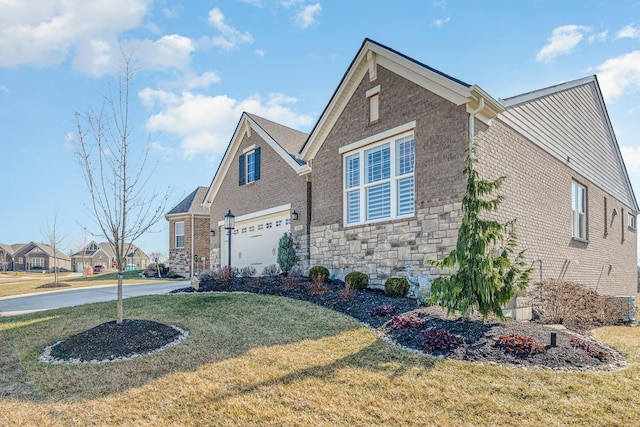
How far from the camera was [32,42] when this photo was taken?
8758 millimetres

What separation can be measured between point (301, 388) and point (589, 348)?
172 inches

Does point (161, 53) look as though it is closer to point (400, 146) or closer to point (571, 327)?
point (400, 146)

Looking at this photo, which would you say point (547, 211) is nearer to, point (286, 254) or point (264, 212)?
point (286, 254)

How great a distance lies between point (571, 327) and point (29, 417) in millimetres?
9674

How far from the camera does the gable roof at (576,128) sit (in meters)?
11.1

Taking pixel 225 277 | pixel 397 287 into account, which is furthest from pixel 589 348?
pixel 225 277

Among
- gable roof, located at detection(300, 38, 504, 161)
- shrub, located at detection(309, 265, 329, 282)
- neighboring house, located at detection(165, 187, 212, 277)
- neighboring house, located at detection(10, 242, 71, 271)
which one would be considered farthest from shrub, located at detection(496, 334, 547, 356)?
neighboring house, located at detection(10, 242, 71, 271)

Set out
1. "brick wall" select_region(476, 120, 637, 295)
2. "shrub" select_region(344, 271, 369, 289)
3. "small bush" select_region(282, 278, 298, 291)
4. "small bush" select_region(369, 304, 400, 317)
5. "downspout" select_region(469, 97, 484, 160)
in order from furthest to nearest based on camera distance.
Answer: "small bush" select_region(282, 278, 298, 291) < "shrub" select_region(344, 271, 369, 289) < "brick wall" select_region(476, 120, 637, 295) < "downspout" select_region(469, 97, 484, 160) < "small bush" select_region(369, 304, 400, 317)

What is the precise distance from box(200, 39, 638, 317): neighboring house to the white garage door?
82mm

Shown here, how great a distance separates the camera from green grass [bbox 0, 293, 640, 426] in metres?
4.03

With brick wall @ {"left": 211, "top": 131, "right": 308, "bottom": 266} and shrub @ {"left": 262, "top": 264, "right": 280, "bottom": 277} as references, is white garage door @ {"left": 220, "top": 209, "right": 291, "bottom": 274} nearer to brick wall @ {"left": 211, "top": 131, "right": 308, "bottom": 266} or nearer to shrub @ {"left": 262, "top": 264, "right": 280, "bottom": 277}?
shrub @ {"left": 262, "top": 264, "right": 280, "bottom": 277}

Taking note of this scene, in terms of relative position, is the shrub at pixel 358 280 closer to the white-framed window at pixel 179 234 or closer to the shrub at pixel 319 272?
the shrub at pixel 319 272

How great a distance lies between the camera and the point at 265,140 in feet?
54.1

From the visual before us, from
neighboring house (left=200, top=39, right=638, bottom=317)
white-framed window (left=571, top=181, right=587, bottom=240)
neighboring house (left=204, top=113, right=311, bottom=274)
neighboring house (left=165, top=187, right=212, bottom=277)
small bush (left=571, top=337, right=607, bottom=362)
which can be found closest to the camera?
small bush (left=571, top=337, right=607, bottom=362)
